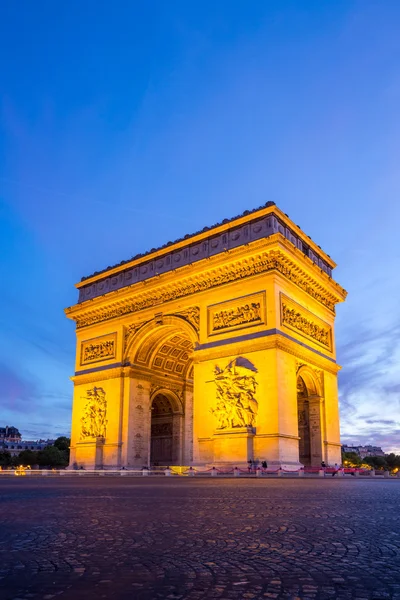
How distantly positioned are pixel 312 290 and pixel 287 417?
726 centimetres

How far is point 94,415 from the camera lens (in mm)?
28891

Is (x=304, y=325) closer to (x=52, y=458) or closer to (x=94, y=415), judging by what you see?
(x=94, y=415)

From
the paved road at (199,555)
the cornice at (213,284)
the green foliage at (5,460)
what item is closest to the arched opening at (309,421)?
the cornice at (213,284)

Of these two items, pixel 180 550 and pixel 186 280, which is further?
pixel 186 280

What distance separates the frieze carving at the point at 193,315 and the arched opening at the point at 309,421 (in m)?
5.26

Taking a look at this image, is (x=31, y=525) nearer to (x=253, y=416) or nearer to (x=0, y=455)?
(x=253, y=416)

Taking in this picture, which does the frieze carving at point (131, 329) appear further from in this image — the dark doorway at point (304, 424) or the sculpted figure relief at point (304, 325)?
the dark doorway at point (304, 424)

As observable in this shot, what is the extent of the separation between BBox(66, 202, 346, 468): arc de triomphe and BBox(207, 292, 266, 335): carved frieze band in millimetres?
54

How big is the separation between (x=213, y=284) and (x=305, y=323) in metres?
4.57

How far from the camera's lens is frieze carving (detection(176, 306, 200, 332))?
25625 mm

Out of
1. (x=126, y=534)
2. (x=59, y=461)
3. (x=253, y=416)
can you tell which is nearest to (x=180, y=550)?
(x=126, y=534)

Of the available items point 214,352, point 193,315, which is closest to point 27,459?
point 193,315

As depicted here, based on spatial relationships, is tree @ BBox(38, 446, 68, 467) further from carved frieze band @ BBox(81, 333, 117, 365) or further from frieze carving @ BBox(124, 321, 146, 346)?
frieze carving @ BBox(124, 321, 146, 346)

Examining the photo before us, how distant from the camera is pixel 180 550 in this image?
3119 mm
